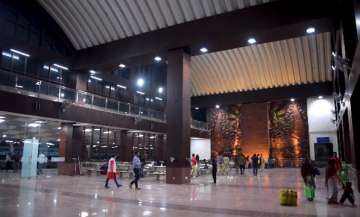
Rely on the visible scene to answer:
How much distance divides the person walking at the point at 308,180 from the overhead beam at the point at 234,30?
8.49 metres

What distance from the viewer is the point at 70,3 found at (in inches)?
894

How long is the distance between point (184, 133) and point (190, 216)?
11599 millimetres

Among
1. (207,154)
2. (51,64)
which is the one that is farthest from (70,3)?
(207,154)

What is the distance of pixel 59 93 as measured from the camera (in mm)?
22188

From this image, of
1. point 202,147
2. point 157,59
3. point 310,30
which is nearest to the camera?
point 310,30

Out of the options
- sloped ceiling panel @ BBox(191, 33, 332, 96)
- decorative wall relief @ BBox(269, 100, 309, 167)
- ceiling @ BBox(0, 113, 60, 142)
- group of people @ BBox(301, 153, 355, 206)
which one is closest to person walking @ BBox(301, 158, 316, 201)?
group of people @ BBox(301, 153, 355, 206)

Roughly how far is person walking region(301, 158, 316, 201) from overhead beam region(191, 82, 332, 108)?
2419cm

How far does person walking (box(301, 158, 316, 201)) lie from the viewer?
11289mm

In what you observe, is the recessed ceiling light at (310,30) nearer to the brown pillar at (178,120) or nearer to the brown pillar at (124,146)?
the brown pillar at (178,120)

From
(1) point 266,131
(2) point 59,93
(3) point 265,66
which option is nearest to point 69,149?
(2) point 59,93

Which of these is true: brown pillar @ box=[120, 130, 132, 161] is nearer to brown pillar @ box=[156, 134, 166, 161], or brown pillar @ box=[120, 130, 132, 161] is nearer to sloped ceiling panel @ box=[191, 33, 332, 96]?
brown pillar @ box=[156, 134, 166, 161]

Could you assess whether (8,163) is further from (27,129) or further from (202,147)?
(202,147)

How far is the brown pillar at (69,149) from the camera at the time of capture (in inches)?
957

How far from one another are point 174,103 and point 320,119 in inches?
862
